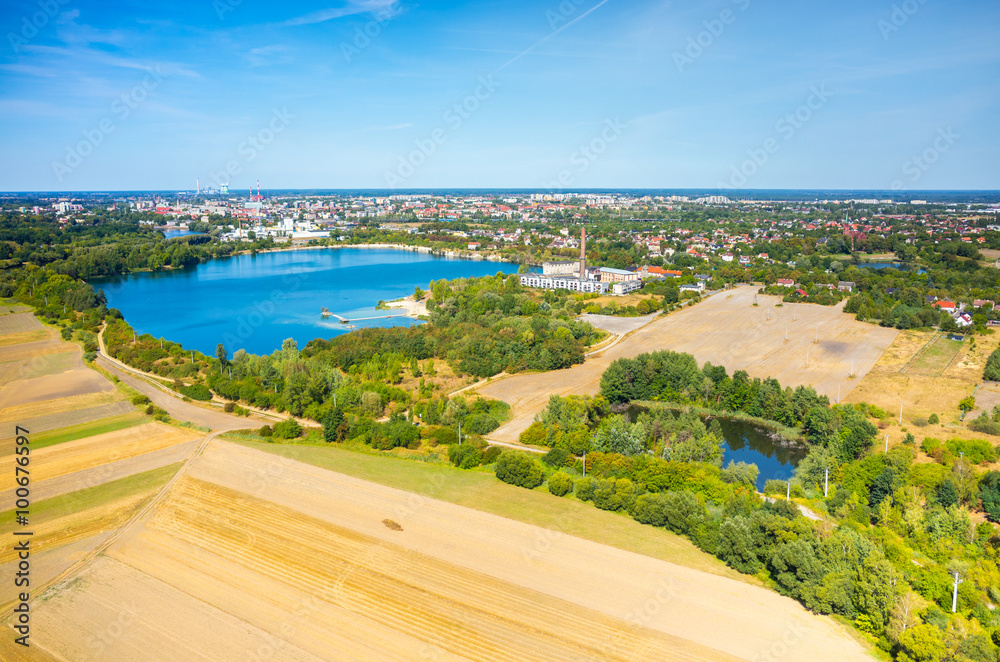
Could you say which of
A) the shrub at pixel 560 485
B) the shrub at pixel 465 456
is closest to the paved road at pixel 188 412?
the shrub at pixel 465 456

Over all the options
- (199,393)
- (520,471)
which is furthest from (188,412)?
(520,471)

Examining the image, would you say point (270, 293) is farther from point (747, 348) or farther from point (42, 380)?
point (747, 348)

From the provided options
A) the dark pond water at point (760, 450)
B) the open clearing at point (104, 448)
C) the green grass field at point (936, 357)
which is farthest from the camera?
the green grass field at point (936, 357)

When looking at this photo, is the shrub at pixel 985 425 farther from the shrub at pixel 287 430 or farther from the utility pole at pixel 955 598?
the shrub at pixel 287 430

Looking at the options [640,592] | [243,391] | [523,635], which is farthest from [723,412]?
[243,391]

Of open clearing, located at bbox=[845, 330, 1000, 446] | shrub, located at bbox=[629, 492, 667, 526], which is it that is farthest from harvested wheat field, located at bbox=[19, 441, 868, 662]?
open clearing, located at bbox=[845, 330, 1000, 446]

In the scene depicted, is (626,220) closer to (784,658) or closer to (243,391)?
(243,391)
